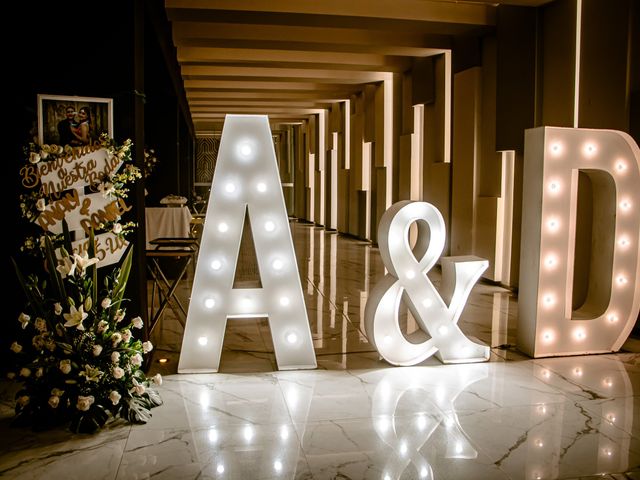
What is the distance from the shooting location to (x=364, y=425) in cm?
291

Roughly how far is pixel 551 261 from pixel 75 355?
114 inches

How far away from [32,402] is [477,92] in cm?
553

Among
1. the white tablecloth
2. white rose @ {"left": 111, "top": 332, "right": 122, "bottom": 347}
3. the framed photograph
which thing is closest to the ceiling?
the white tablecloth

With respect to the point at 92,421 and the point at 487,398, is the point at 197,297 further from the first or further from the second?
the point at 487,398

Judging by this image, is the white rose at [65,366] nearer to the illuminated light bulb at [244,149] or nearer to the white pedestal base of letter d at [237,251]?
the white pedestal base of letter d at [237,251]

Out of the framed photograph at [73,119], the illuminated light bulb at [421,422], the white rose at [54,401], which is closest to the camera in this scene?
the white rose at [54,401]

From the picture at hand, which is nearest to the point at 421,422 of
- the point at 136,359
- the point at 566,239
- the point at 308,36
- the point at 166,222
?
the point at 136,359

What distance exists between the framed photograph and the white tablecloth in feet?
11.1

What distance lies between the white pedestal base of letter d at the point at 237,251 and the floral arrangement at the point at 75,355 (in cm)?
61

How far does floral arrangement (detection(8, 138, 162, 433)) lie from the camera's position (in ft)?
9.34

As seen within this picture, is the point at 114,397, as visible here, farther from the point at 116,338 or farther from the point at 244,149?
the point at 244,149

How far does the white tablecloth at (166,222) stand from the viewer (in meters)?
6.62

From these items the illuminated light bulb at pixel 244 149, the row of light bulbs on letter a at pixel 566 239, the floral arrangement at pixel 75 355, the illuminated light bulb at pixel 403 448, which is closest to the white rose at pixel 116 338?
the floral arrangement at pixel 75 355

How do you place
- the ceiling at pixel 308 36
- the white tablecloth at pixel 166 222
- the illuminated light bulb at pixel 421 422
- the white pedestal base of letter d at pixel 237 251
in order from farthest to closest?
Answer: the white tablecloth at pixel 166 222 < the ceiling at pixel 308 36 < the white pedestal base of letter d at pixel 237 251 < the illuminated light bulb at pixel 421 422
